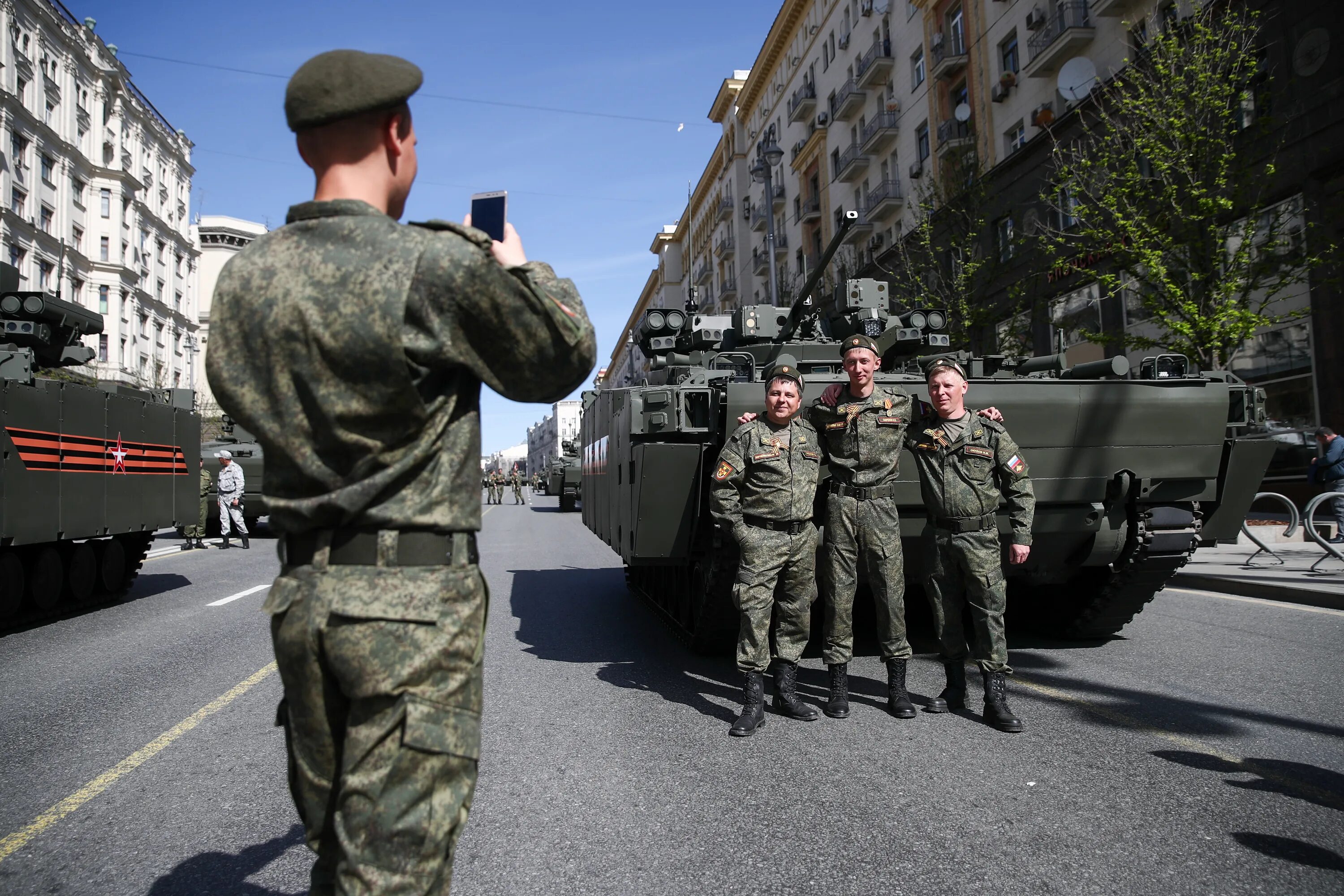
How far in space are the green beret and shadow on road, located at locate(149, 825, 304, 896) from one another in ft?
7.84

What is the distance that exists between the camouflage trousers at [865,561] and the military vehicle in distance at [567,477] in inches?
769

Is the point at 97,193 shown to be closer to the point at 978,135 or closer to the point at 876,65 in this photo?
the point at 876,65

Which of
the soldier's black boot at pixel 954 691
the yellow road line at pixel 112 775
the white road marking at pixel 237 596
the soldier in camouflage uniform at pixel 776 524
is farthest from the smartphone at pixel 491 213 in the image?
the white road marking at pixel 237 596

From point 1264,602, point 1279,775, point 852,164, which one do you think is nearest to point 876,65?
point 852,164

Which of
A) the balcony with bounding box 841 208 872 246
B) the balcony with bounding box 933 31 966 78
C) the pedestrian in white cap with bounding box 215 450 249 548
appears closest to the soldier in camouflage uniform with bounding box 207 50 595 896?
the pedestrian in white cap with bounding box 215 450 249 548

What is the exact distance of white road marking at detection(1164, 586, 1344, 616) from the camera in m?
8.40

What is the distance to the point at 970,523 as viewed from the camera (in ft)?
17.2

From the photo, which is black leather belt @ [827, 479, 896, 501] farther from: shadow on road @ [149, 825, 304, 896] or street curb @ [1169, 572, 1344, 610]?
street curb @ [1169, 572, 1344, 610]

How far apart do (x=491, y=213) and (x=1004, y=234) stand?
2536 centimetres

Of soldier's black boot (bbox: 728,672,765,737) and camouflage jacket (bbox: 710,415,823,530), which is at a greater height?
camouflage jacket (bbox: 710,415,823,530)

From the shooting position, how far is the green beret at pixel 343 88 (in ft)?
5.94

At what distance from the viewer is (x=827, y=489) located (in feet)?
18.9

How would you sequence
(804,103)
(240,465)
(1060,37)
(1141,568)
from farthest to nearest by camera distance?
(804,103) → (1060,37) → (240,465) → (1141,568)

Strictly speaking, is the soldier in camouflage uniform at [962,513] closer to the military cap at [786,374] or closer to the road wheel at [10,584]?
the military cap at [786,374]
